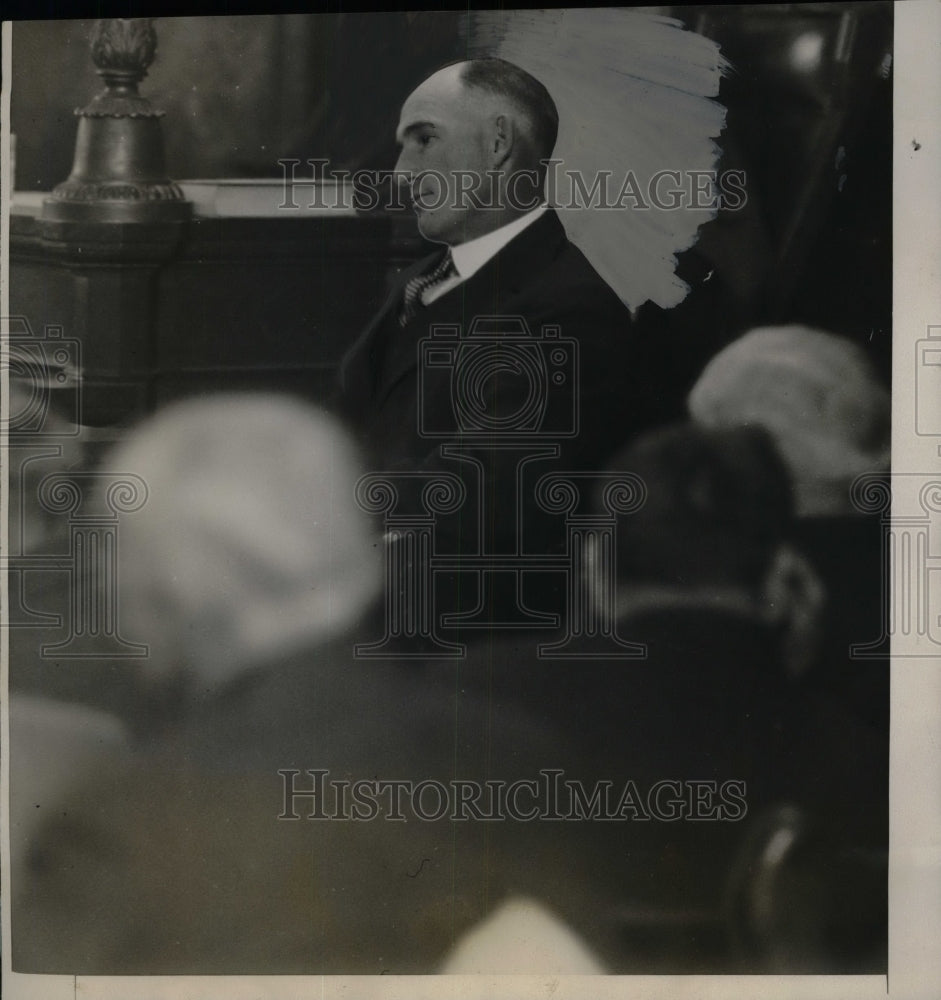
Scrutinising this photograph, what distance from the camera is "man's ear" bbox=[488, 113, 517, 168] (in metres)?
2.97

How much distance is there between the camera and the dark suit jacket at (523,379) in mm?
2955

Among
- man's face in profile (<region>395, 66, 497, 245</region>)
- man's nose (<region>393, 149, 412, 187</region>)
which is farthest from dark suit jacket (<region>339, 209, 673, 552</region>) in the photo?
man's nose (<region>393, 149, 412, 187</region>)

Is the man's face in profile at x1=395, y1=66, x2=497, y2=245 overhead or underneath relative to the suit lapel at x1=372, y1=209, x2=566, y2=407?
overhead

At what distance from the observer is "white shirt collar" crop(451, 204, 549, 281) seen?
297cm

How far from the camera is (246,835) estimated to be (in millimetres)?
2988

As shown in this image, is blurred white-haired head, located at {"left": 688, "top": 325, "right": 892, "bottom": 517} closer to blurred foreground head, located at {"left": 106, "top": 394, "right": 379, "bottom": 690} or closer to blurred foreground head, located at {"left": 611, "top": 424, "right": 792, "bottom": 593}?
blurred foreground head, located at {"left": 611, "top": 424, "right": 792, "bottom": 593}

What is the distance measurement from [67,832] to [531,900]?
1.29 m

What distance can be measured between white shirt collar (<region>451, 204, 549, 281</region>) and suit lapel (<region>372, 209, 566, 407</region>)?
2 cm

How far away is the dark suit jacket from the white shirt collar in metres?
0.02

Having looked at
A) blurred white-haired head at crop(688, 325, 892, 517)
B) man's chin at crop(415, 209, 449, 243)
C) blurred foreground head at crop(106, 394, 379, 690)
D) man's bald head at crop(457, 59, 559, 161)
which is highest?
man's bald head at crop(457, 59, 559, 161)

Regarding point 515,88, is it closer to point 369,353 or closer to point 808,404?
point 369,353

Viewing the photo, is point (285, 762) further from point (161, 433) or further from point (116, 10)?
point (116, 10)

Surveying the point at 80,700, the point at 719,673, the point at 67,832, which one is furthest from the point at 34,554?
the point at 719,673

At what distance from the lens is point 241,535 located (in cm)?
298
